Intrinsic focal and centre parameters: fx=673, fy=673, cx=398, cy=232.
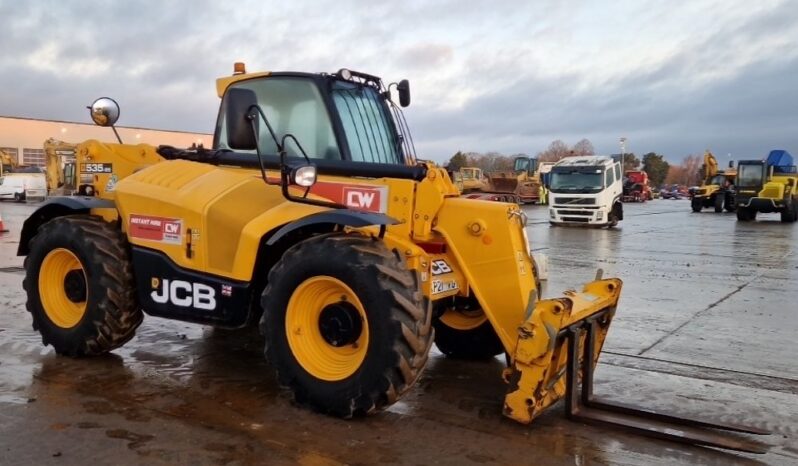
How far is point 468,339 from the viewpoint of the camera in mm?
5562

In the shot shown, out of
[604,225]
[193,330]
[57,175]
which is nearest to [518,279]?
[193,330]

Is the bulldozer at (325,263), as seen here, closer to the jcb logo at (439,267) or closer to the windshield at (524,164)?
the jcb logo at (439,267)

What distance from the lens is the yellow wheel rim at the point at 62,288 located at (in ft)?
17.6

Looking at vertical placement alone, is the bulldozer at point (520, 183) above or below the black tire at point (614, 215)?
above

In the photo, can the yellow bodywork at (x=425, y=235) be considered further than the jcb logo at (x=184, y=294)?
No

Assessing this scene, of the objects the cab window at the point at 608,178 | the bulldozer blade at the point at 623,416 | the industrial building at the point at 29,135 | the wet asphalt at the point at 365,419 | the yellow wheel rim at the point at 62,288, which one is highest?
the industrial building at the point at 29,135

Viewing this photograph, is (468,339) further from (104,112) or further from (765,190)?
(765,190)

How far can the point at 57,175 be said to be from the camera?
76.5ft

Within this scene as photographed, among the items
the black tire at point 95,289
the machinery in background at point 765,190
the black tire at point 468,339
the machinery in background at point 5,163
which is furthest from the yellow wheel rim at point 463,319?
the machinery in background at point 5,163

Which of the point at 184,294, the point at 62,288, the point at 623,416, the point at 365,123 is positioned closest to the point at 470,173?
the point at 365,123

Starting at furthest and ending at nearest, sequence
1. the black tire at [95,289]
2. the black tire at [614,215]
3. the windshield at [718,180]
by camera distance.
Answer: the windshield at [718,180], the black tire at [614,215], the black tire at [95,289]

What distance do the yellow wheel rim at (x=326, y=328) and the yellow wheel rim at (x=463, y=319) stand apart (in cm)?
147

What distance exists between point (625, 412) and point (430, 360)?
69.4 inches

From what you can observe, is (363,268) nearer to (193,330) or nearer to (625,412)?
(625,412)
